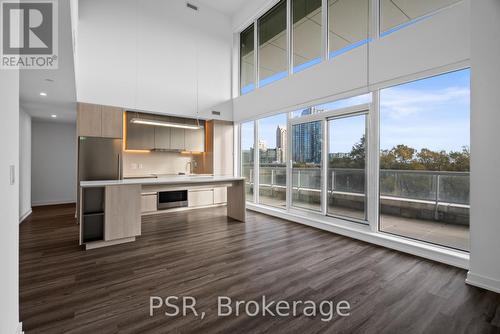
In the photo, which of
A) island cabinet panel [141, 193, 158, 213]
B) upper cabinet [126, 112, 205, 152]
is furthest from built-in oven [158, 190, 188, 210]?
upper cabinet [126, 112, 205, 152]

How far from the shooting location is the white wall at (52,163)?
6.39 m

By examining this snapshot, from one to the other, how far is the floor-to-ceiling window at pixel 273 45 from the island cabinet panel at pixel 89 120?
3.73 metres

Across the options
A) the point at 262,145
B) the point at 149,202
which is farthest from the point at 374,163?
the point at 149,202

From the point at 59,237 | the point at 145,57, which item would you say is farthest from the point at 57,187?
the point at 145,57

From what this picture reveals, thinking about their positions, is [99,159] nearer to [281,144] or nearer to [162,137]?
[162,137]

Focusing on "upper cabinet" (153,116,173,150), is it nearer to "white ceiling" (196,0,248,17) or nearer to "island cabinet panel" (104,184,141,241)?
A: "island cabinet panel" (104,184,141,241)

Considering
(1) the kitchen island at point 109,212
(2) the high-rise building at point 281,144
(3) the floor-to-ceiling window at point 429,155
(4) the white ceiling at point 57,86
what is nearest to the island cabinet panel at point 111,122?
(4) the white ceiling at point 57,86

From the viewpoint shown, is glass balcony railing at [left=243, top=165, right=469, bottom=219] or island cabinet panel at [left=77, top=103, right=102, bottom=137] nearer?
glass balcony railing at [left=243, top=165, right=469, bottom=219]

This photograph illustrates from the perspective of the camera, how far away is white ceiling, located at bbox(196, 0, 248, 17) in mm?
6102

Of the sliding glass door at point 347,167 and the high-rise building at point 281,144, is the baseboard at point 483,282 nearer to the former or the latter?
the sliding glass door at point 347,167

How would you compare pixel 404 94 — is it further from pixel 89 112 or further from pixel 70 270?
pixel 89 112

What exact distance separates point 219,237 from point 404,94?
3.52 m

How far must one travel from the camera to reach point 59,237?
371 centimetres

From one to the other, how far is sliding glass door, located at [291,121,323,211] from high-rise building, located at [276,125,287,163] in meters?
0.33
